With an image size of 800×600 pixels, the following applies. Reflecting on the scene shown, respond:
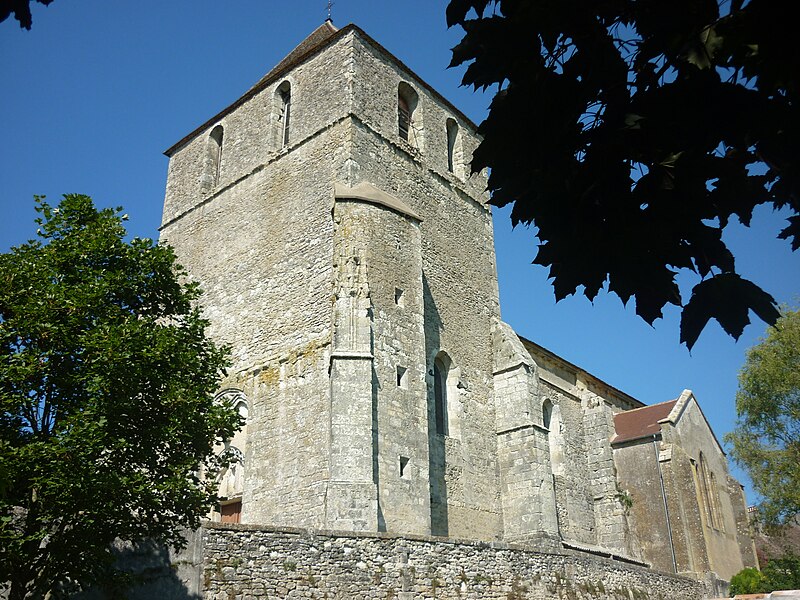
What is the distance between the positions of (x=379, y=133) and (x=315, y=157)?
1.80 meters

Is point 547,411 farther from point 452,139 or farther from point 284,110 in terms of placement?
point 284,110

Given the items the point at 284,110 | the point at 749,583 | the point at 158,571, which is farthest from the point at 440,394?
the point at 749,583

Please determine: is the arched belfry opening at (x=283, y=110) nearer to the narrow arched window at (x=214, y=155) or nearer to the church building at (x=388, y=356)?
the church building at (x=388, y=356)

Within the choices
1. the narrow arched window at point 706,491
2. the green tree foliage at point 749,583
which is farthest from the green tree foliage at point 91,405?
the narrow arched window at point 706,491

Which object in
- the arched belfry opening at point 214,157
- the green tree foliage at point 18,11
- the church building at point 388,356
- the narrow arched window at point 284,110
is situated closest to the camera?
the green tree foliage at point 18,11

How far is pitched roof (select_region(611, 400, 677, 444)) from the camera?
24.6m

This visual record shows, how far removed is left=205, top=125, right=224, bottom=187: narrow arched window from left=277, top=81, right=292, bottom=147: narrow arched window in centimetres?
255

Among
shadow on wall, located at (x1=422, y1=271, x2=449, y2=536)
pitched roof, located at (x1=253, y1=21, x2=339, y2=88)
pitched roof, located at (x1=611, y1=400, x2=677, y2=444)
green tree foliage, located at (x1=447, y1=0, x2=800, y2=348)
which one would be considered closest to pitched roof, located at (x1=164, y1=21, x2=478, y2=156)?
pitched roof, located at (x1=253, y1=21, x2=339, y2=88)

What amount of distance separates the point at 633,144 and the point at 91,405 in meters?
8.76

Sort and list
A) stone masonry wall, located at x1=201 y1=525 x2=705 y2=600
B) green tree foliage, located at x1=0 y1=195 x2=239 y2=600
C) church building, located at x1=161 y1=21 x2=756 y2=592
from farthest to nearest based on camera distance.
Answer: church building, located at x1=161 y1=21 x2=756 y2=592
stone masonry wall, located at x1=201 y1=525 x2=705 y2=600
green tree foliage, located at x1=0 y1=195 x2=239 y2=600

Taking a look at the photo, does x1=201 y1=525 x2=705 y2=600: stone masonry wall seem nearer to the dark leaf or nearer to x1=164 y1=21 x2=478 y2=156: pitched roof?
the dark leaf

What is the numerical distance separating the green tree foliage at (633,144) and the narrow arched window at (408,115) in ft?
59.2

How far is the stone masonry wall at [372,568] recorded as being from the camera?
34.7 feet

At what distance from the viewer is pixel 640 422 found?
25.6 m
